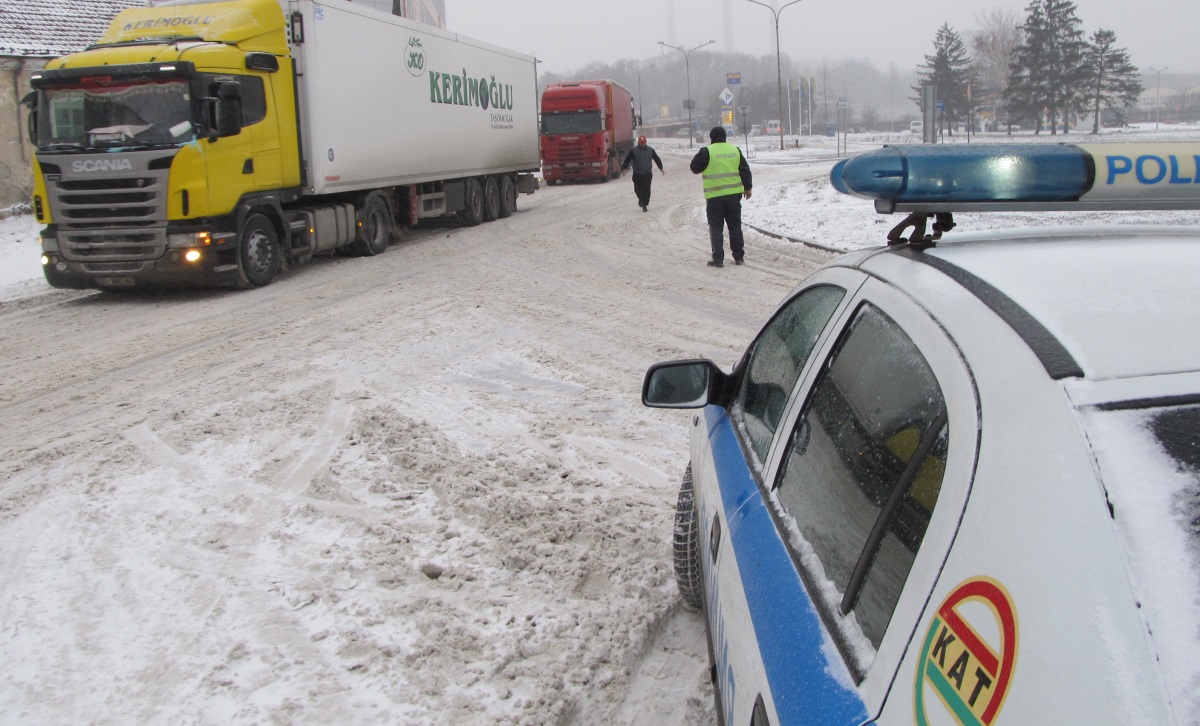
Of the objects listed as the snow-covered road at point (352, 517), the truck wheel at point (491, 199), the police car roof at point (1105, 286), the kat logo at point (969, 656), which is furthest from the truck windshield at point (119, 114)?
the kat logo at point (969, 656)

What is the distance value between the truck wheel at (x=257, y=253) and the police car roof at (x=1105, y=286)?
11.7 metres

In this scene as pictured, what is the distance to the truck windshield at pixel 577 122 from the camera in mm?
33625

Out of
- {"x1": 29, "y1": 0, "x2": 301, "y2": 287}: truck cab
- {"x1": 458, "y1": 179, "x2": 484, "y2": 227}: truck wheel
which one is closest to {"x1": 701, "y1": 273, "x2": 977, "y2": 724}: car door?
{"x1": 29, "y1": 0, "x2": 301, "y2": 287}: truck cab

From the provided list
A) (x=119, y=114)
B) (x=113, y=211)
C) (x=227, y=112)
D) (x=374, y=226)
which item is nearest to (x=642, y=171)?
(x=374, y=226)

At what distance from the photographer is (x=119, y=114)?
38.5 feet

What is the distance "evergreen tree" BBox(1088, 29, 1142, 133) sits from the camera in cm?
7200

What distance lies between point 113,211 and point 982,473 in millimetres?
12312

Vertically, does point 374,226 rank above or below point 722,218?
above

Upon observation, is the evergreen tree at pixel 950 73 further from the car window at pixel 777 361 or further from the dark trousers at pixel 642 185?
the car window at pixel 777 361

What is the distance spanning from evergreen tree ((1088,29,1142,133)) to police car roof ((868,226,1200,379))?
260ft

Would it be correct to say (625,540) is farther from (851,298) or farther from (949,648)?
(949,648)

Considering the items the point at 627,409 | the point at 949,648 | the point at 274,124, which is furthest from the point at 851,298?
the point at 274,124

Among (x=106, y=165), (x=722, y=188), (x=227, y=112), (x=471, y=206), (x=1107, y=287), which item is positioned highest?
(x=227, y=112)

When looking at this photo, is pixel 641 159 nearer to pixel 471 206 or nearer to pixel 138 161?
pixel 471 206
